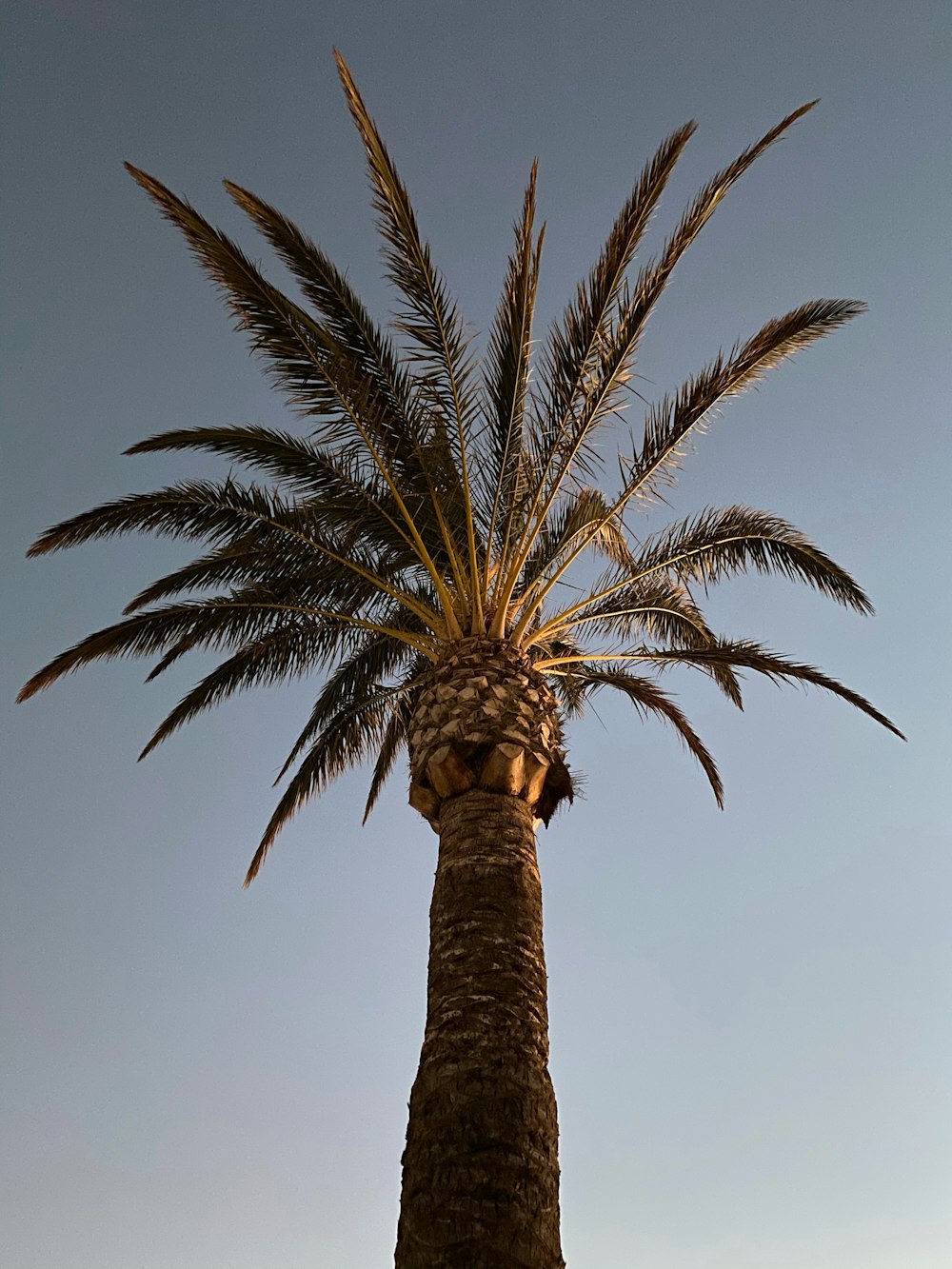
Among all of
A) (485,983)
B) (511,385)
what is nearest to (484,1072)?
(485,983)

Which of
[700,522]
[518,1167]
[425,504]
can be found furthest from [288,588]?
[518,1167]

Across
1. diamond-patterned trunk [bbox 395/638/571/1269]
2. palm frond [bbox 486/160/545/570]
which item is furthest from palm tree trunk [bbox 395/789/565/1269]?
palm frond [bbox 486/160/545/570]

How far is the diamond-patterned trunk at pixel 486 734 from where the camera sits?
7004 millimetres

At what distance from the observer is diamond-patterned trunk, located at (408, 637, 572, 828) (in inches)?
276

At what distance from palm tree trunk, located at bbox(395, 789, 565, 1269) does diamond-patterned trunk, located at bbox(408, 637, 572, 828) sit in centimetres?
19

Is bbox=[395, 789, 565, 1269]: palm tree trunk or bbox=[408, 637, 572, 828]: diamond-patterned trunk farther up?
bbox=[408, 637, 572, 828]: diamond-patterned trunk

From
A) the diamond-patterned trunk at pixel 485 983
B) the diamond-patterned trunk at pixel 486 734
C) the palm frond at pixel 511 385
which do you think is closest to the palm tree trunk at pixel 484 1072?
the diamond-patterned trunk at pixel 485 983

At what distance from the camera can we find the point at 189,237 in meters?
8.01

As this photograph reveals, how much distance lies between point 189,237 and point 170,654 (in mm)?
3636

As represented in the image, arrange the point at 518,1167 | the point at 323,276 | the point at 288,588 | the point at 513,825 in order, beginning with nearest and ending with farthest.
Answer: the point at 518,1167 < the point at 513,825 < the point at 323,276 < the point at 288,588

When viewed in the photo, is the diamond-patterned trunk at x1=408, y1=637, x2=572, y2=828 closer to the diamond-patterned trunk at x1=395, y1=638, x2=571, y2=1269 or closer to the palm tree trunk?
the diamond-patterned trunk at x1=395, y1=638, x2=571, y2=1269

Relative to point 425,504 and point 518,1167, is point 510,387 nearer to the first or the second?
point 425,504

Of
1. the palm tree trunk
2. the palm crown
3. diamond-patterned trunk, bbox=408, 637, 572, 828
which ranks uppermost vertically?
the palm crown

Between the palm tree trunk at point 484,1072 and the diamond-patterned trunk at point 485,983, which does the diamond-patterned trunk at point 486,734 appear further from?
the palm tree trunk at point 484,1072
